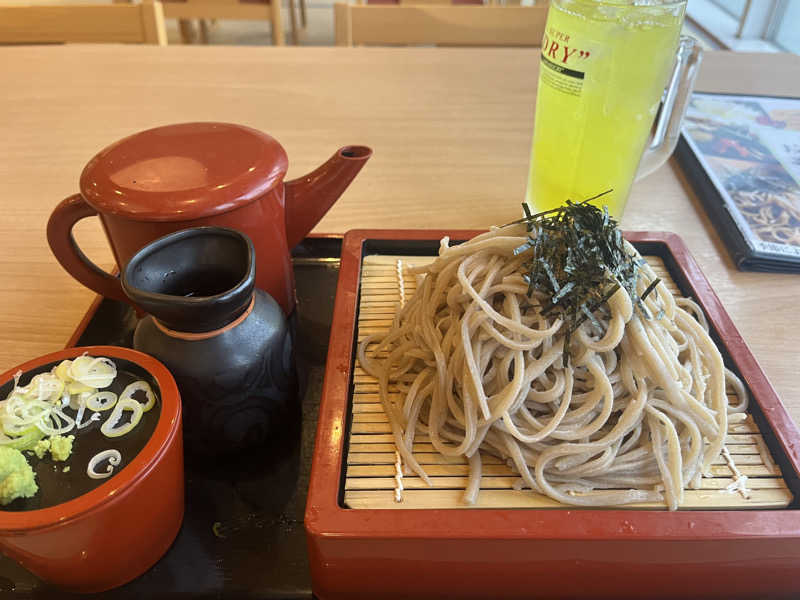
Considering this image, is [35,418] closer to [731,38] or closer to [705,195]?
[705,195]

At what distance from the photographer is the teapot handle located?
788mm

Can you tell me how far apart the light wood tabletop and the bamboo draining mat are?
0.21 meters

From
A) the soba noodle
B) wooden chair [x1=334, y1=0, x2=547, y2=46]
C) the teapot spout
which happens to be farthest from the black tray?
wooden chair [x1=334, y1=0, x2=547, y2=46]

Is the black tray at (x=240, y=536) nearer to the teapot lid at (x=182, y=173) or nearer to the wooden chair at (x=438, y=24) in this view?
the teapot lid at (x=182, y=173)

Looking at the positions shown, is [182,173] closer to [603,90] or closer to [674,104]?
[603,90]

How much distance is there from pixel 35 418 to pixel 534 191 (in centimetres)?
86

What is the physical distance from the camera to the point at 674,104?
1.12 m

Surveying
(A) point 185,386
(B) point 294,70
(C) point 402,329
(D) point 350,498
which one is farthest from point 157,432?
(B) point 294,70

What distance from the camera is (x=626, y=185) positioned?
1.07 meters

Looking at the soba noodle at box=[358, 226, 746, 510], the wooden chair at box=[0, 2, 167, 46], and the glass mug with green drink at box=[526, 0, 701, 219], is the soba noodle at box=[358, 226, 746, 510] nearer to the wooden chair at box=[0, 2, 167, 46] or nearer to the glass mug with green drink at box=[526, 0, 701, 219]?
the glass mug with green drink at box=[526, 0, 701, 219]

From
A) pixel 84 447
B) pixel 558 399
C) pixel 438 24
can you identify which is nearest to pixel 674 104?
pixel 558 399

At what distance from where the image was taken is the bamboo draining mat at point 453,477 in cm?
62

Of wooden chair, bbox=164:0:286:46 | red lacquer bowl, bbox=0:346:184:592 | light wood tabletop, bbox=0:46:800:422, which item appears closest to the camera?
red lacquer bowl, bbox=0:346:184:592

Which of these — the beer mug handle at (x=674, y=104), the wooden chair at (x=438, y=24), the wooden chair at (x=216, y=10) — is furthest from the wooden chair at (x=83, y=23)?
the beer mug handle at (x=674, y=104)
